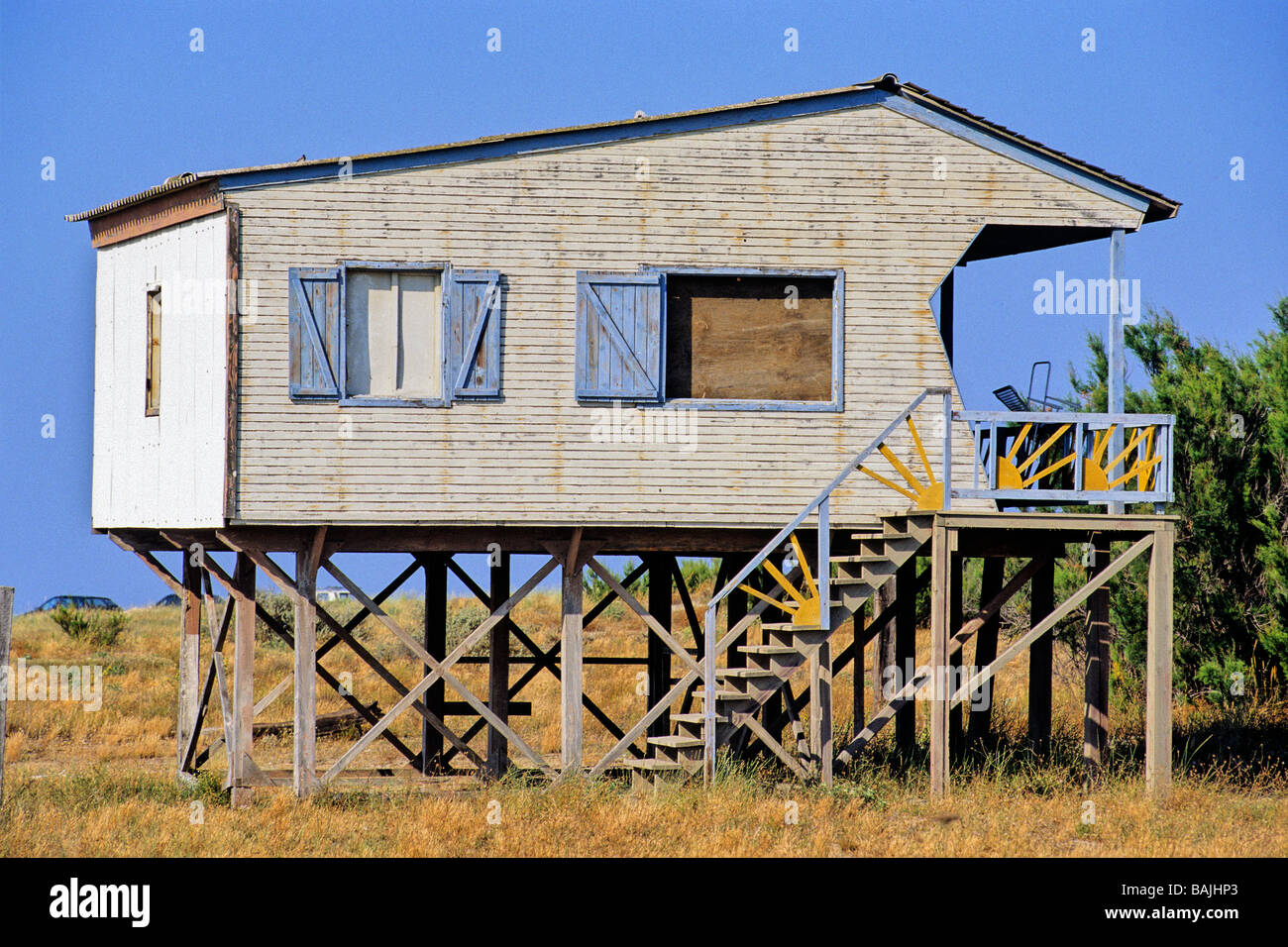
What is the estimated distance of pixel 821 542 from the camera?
1530 cm

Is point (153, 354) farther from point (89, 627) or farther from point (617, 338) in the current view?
point (89, 627)

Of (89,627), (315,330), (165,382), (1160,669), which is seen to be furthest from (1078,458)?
(89,627)

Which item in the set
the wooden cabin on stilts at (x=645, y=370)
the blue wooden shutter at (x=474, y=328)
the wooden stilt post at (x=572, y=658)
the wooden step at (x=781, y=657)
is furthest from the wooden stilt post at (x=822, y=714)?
the blue wooden shutter at (x=474, y=328)

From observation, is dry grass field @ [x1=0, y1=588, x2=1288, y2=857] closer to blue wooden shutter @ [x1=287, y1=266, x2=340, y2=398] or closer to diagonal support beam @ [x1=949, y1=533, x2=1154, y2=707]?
diagonal support beam @ [x1=949, y1=533, x2=1154, y2=707]

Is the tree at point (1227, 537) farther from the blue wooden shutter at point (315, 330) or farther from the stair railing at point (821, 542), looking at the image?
the blue wooden shutter at point (315, 330)

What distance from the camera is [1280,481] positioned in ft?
78.2

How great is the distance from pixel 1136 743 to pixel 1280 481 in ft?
21.2

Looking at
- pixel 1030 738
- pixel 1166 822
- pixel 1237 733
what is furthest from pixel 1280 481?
pixel 1166 822

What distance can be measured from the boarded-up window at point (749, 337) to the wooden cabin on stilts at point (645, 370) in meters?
0.03

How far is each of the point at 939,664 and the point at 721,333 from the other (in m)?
4.40

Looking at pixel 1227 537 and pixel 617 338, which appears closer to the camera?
pixel 617 338

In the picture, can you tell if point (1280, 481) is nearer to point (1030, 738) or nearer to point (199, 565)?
point (1030, 738)

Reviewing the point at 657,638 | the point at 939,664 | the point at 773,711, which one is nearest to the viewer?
the point at 939,664

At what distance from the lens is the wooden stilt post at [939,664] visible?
1559 centimetres
